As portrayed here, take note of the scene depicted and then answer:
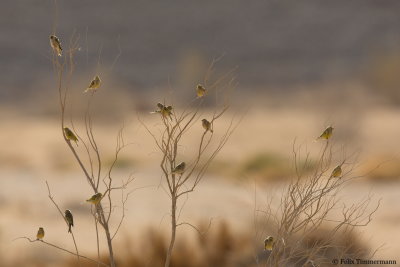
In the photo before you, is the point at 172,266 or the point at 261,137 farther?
the point at 261,137

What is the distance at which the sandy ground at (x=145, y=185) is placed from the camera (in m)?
10.9

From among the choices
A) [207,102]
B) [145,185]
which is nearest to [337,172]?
[145,185]

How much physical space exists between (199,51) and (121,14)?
5502 mm

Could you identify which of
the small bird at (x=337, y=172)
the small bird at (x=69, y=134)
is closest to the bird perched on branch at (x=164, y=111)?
the small bird at (x=69, y=134)

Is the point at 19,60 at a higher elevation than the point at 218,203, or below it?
higher

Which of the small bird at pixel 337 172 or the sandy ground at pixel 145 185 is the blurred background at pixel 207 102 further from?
the small bird at pixel 337 172

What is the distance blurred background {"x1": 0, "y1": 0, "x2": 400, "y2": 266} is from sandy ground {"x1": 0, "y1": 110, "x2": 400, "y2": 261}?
0.05 meters

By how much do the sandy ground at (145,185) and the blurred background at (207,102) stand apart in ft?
0.15

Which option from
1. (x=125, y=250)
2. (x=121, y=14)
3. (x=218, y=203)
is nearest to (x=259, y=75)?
(x=121, y=14)

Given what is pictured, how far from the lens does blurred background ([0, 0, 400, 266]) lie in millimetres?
11727

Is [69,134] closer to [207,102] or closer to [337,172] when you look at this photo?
[337,172]

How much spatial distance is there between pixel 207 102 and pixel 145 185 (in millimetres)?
15481

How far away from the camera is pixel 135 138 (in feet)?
84.5

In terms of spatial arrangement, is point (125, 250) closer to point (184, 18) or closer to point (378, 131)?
point (378, 131)
